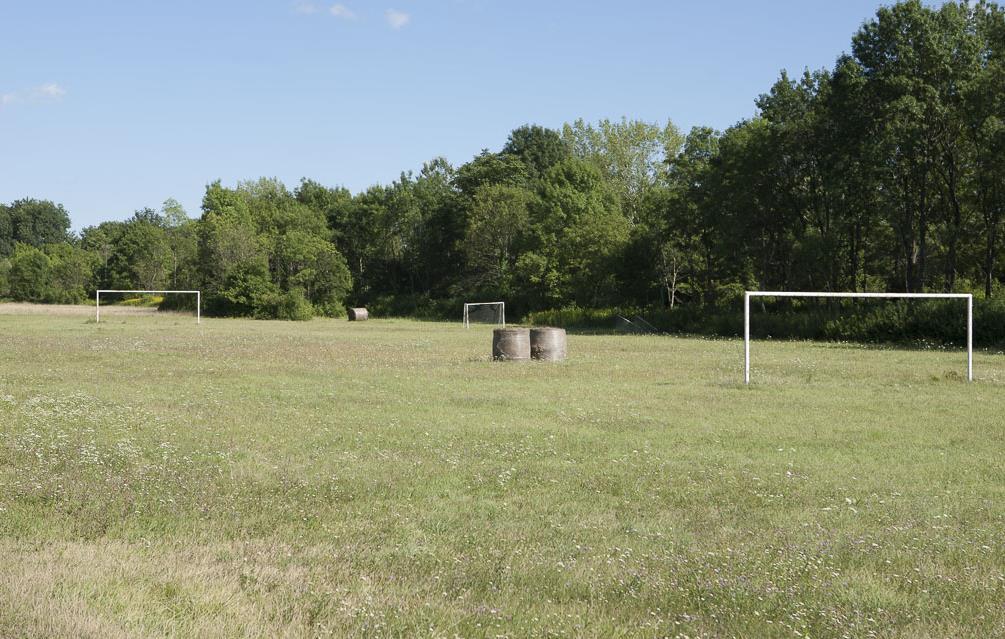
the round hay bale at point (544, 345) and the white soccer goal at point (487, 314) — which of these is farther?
the white soccer goal at point (487, 314)

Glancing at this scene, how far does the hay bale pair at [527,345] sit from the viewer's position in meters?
26.1

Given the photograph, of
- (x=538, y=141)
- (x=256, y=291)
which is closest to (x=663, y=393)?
(x=256, y=291)

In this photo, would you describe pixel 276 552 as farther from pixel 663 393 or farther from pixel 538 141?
pixel 538 141

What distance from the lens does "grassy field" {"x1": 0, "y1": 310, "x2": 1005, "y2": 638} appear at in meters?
5.33

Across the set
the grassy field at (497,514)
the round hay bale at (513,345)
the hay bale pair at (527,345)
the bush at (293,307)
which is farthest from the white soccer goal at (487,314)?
the grassy field at (497,514)

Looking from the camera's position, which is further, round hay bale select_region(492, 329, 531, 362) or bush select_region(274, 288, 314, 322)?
bush select_region(274, 288, 314, 322)

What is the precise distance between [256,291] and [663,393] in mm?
59552

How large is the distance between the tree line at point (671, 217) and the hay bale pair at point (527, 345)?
20.2 m

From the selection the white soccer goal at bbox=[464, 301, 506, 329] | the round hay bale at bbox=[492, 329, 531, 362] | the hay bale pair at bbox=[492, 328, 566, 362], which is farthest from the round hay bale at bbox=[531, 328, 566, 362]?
the white soccer goal at bbox=[464, 301, 506, 329]

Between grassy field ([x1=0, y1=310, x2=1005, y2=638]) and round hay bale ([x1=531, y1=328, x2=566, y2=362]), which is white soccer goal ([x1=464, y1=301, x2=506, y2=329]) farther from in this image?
grassy field ([x1=0, y1=310, x2=1005, y2=638])

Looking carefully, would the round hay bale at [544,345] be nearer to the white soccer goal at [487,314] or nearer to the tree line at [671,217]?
the tree line at [671,217]

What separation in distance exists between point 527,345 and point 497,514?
1840 centimetres

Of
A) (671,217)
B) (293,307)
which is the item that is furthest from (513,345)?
(293,307)

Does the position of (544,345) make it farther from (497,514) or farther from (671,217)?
(671,217)
